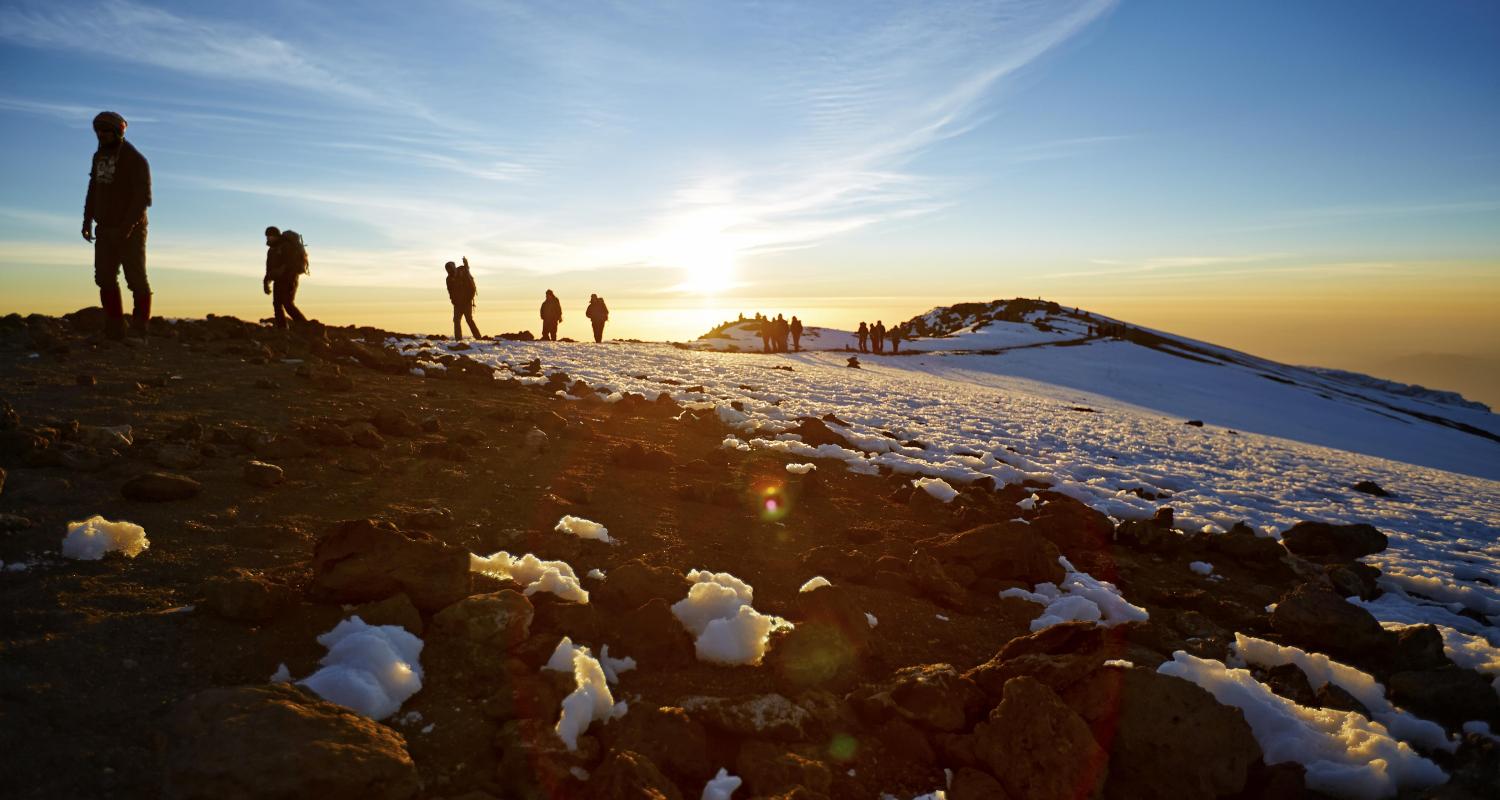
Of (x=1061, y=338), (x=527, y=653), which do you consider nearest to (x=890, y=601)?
(x=527, y=653)

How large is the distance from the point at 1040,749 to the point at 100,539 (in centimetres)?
485

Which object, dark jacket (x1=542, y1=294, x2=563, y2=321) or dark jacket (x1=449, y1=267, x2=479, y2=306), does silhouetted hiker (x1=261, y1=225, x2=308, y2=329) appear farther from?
dark jacket (x1=542, y1=294, x2=563, y2=321)

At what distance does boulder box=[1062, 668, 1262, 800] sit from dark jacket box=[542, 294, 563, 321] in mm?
27695

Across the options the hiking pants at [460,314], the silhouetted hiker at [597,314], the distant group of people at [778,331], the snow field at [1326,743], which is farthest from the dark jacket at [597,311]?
the snow field at [1326,743]

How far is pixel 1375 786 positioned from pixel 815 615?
2801 mm

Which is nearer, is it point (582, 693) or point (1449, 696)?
point (582, 693)

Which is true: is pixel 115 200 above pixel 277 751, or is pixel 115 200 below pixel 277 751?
above

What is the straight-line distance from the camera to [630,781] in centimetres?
260

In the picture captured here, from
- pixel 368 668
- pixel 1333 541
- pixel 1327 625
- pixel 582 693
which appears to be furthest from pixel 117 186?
pixel 1333 541

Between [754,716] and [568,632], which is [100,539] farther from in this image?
[754,716]

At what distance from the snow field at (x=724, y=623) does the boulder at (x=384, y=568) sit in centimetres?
123

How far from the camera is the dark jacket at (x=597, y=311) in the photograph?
30.0 m

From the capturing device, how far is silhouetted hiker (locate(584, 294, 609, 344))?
30008mm

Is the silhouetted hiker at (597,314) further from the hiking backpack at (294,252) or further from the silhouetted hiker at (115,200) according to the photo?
the silhouetted hiker at (115,200)
